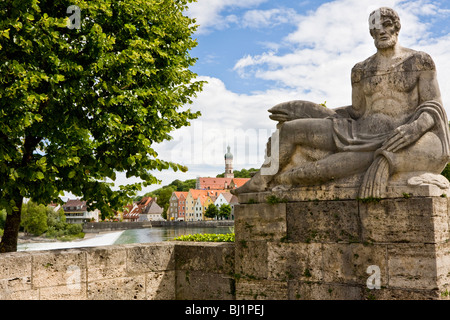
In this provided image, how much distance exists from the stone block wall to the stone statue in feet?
4.17

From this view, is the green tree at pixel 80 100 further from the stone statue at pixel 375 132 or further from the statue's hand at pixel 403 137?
the statue's hand at pixel 403 137

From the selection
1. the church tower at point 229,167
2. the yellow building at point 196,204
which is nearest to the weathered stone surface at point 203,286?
the yellow building at point 196,204

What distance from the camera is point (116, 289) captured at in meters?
5.80

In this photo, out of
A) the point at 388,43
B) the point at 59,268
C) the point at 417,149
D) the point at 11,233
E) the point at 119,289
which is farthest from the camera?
the point at 11,233

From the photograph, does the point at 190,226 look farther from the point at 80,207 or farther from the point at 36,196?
the point at 36,196

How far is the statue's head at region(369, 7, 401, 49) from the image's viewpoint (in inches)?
203

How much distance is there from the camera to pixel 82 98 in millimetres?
7312

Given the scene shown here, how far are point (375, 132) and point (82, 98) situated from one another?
4.82m

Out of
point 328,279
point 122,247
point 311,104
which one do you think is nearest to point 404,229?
point 328,279

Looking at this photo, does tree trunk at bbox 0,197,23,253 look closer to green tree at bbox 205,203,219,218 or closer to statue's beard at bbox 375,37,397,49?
statue's beard at bbox 375,37,397,49

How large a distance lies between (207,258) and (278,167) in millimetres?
1714

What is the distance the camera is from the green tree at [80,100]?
6.52 metres

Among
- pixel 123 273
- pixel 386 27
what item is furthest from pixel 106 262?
pixel 386 27

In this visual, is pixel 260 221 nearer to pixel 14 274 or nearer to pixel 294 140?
pixel 294 140
